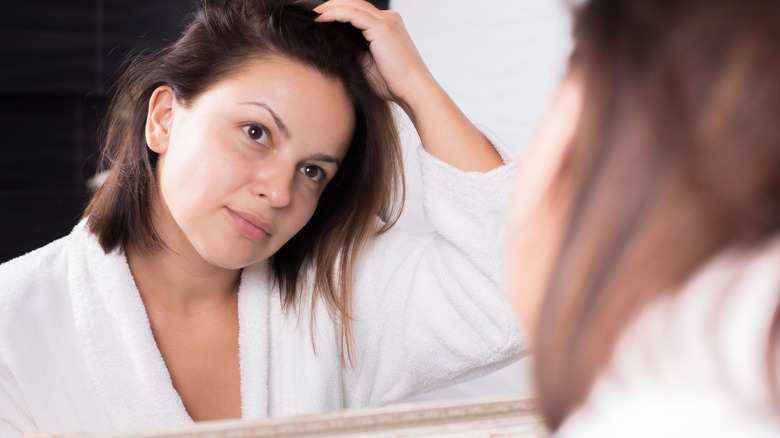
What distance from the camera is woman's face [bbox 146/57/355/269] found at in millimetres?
488

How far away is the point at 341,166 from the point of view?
0.59 m

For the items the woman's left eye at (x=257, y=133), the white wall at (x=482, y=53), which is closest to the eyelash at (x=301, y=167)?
the woman's left eye at (x=257, y=133)

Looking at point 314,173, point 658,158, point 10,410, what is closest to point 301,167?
point 314,173

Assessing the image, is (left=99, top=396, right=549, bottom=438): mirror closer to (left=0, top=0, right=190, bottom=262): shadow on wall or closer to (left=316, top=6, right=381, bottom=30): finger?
(left=316, top=6, right=381, bottom=30): finger

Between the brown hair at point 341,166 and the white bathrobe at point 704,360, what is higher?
the white bathrobe at point 704,360

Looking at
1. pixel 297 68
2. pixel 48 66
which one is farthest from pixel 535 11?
pixel 48 66

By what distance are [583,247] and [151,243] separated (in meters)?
0.47

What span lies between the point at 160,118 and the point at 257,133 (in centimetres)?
11

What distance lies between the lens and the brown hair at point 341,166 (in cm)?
53

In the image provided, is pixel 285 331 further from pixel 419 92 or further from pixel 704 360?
pixel 704 360

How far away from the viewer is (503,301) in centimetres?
55

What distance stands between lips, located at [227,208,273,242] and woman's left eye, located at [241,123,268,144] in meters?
0.06

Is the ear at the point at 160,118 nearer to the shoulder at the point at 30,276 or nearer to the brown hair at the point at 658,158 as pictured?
the shoulder at the point at 30,276

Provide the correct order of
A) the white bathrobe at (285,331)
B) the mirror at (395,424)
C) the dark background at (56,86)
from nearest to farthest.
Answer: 1. the mirror at (395,424)
2. the white bathrobe at (285,331)
3. the dark background at (56,86)
